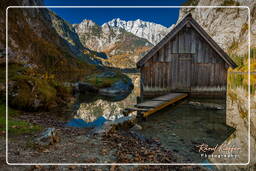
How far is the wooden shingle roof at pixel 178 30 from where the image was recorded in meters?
13.3

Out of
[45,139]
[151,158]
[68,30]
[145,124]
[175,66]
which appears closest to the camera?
[151,158]

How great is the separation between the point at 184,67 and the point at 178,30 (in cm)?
285

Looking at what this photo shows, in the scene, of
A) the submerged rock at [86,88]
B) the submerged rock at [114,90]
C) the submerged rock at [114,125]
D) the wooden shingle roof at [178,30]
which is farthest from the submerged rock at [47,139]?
the submerged rock at [86,88]

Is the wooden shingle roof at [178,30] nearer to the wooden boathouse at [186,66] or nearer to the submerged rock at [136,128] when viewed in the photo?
the wooden boathouse at [186,66]

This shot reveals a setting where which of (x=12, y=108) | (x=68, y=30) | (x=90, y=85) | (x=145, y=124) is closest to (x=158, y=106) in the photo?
(x=145, y=124)

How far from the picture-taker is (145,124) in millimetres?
8758

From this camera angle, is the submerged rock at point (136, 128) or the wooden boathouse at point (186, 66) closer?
the submerged rock at point (136, 128)

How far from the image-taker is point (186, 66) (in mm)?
14117

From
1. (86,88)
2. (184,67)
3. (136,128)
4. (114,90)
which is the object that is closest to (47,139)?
(136,128)

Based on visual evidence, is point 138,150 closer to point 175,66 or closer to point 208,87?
point 175,66

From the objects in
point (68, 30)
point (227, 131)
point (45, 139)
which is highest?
point (68, 30)

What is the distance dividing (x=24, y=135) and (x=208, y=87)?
1315 cm

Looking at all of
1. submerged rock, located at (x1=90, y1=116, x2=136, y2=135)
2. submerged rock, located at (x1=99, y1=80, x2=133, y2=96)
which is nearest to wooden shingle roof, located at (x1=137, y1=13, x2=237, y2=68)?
submerged rock, located at (x1=90, y1=116, x2=136, y2=135)

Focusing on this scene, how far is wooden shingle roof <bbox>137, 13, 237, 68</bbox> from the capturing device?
13.3 metres
